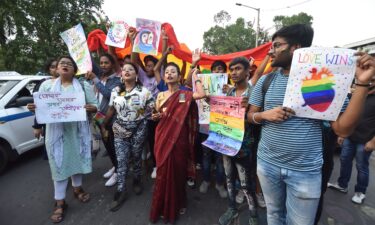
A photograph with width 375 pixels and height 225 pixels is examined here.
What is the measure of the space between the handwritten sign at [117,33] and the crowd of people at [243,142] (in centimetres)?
16

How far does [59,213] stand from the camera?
2555 mm

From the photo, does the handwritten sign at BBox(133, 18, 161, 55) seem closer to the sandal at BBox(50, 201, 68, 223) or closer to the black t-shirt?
the sandal at BBox(50, 201, 68, 223)

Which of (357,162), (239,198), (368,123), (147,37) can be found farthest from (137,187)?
(368,123)

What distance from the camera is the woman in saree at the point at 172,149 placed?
235cm

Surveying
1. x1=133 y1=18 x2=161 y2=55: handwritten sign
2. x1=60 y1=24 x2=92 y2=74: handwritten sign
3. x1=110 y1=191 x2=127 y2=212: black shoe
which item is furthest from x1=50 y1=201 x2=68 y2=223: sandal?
x1=133 y1=18 x2=161 y2=55: handwritten sign

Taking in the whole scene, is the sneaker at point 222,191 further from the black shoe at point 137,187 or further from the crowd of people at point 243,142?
the black shoe at point 137,187

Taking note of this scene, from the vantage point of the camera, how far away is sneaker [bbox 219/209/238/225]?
7.89 feet

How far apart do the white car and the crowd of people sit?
1.04 meters

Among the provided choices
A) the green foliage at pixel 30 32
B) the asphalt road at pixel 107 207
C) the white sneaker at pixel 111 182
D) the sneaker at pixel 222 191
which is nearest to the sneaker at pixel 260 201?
the asphalt road at pixel 107 207

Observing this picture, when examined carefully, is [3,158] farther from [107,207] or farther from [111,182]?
[107,207]

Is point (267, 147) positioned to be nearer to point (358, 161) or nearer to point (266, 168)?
point (266, 168)

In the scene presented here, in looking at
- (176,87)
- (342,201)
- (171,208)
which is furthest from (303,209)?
Result: (342,201)

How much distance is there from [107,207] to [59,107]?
1.49 metres

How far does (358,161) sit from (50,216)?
171 inches
